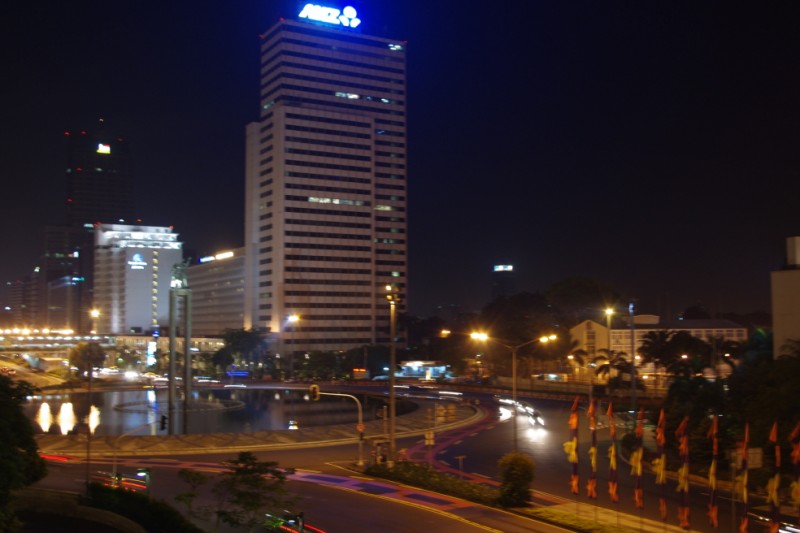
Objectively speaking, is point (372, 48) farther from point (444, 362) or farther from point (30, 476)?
point (30, 476)

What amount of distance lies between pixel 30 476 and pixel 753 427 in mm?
36246

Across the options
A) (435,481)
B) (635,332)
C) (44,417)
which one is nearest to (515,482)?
(435,481)

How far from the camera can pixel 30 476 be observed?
3272cm

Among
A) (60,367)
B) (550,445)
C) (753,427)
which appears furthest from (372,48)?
(753,427)

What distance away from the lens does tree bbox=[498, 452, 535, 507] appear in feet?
116

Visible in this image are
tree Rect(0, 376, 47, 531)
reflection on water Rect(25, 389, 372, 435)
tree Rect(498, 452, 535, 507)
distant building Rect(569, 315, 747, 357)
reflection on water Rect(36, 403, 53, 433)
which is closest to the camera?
tree Rect(0, 376, 47, 531)

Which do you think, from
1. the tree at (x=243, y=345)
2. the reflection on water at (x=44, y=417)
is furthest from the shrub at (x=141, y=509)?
the tree at (x=243, y=345)

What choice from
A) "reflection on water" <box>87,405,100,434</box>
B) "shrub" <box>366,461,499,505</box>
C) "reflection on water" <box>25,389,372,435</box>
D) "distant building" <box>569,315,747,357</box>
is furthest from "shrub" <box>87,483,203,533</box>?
"distant building" <box>569,315,747,357</box>

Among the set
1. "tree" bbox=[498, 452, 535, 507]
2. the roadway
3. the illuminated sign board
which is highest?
the illuminated sign board

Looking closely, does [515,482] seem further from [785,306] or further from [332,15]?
[332,15]

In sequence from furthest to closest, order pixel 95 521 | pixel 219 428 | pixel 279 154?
1. pixel 279 154
2. pixel 219 428
3. pixel 95 521

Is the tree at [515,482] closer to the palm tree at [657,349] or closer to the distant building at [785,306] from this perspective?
the distant building at [785,306]

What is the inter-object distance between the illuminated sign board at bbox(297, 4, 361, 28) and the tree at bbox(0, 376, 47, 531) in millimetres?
155565

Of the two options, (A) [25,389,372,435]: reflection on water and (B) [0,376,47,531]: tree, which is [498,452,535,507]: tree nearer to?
(B) [0,376,47,531]: tree
